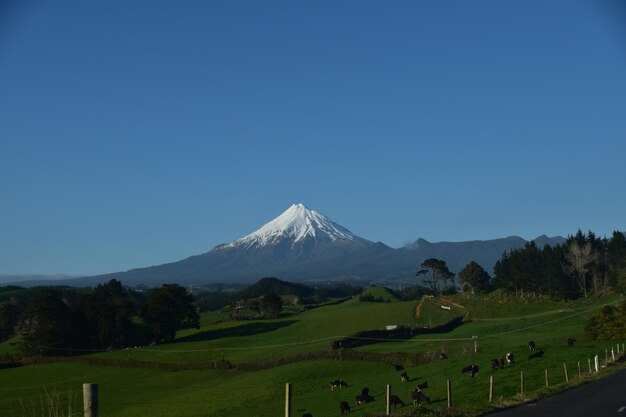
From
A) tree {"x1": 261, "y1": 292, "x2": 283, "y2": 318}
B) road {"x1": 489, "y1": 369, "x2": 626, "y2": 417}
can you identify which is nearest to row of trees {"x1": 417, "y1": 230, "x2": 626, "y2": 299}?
tree {"x1": 261, "y1": 292, "x2": 283, "y2": 318}

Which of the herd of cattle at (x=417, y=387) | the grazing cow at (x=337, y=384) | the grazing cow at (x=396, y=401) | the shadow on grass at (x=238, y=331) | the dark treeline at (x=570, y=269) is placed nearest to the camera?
the herd of cattle at (x=417, y=387)

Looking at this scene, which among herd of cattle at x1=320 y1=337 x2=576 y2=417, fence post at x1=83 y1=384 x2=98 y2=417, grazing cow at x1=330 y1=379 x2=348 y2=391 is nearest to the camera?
fence post at x1=83 y1=384 x2=98 y2=417

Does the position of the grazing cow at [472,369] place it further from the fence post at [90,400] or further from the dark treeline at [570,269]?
the dark treeline at [570,269]

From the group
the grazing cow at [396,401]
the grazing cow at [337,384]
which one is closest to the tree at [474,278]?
the grazing cow at [337,384]

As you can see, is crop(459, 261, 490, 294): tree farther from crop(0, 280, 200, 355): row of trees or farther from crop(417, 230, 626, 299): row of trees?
crop(0, 280, 200, 355): row of trees

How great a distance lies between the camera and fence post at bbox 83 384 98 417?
9.43 metres

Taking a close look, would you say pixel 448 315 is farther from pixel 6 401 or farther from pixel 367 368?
pixel 6 401

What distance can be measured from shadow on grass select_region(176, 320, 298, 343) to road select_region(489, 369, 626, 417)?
2630 inches

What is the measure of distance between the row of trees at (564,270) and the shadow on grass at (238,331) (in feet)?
122

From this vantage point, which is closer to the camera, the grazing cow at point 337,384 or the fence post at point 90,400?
the fence post at point 90,400

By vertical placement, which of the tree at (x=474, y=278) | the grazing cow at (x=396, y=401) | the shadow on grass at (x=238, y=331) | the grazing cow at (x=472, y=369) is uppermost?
the tree at (x=474, y=278)

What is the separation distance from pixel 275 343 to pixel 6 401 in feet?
112

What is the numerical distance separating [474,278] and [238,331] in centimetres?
4863

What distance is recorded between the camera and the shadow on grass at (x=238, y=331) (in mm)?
91781
